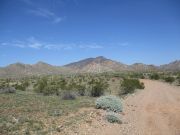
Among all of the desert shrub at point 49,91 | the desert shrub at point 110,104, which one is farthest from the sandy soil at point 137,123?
the desert shrub at point 49,91

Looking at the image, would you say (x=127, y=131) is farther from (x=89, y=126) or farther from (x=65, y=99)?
(x=65, y=99)

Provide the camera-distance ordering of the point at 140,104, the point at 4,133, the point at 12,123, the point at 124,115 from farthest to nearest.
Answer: the point at 140,104 → the point at 124,115 → the point at 12,123 → the point at 4,133

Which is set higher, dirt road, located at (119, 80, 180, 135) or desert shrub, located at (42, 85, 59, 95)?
desert shrub, located at (42, 85, 59, 95)

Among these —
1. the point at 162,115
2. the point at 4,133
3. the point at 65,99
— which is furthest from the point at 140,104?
the point at 4,133

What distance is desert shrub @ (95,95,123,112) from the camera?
59.0 feet

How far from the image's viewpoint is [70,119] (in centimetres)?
1506

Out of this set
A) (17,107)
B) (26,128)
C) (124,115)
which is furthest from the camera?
(17,107)

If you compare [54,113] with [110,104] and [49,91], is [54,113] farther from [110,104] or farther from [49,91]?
[49,91]

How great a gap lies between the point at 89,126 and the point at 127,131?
182 cm

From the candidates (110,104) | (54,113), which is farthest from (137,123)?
(54,113)

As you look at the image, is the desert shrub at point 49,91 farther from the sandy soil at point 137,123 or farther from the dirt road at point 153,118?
the sandy soil at point 137,123

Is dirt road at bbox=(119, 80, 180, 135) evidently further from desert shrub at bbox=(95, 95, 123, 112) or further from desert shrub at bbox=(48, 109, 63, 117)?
desert shrub at bbox=(48, 109, 63, 117)

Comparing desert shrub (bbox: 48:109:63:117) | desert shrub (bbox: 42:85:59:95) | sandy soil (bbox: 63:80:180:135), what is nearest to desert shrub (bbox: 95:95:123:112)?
sandy soil (bbox: 63:80:180:135)

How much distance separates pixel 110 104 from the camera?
1834cm
